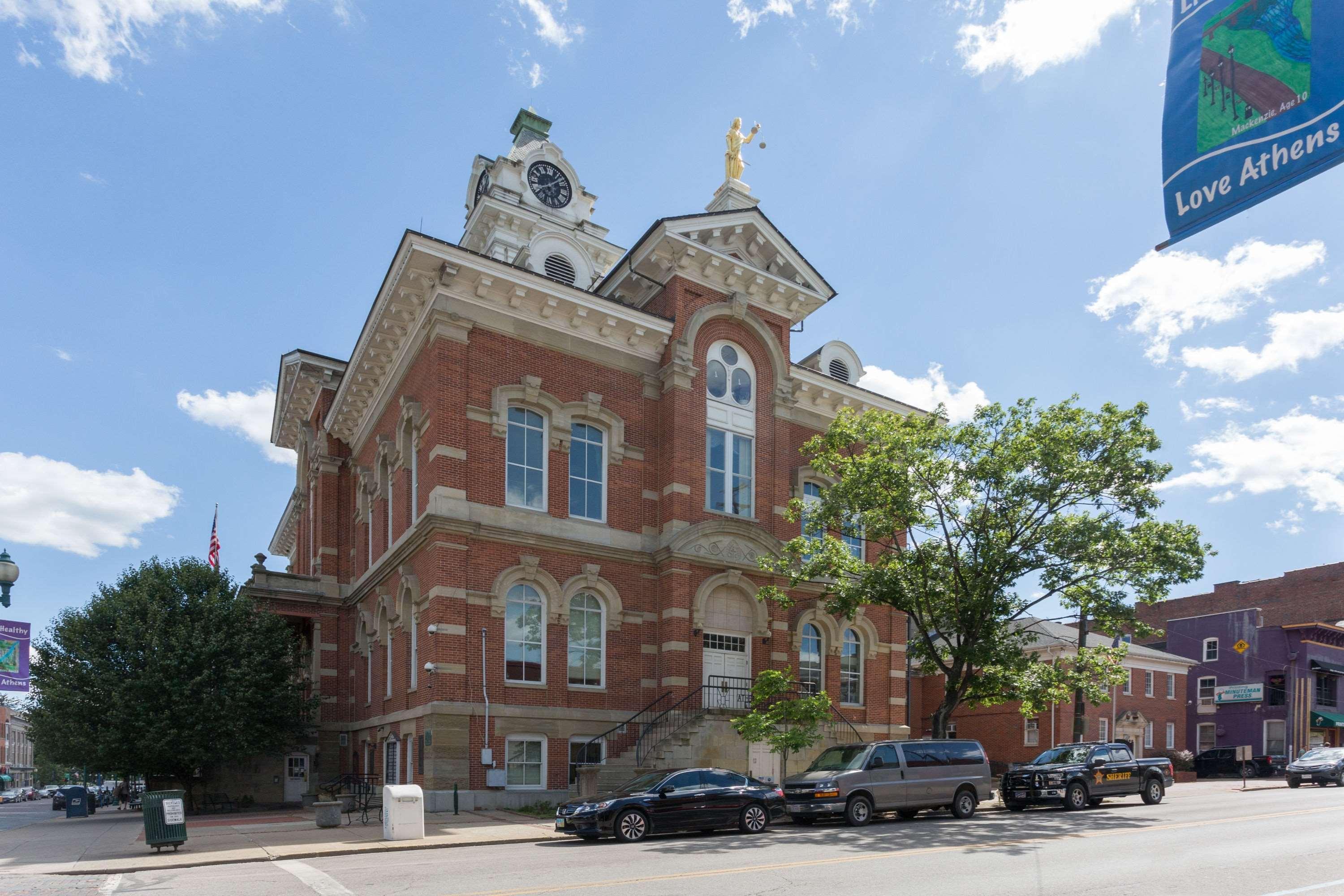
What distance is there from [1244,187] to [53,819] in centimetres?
3887

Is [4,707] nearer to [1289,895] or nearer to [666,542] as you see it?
[666,542]

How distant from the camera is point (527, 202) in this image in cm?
4091

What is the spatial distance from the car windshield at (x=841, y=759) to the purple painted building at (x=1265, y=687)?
129 feet

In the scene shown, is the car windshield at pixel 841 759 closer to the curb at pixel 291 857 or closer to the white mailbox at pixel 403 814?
the curb at pixel 291 857

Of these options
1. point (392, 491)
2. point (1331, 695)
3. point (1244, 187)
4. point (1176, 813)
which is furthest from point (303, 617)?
point (1331, 695)

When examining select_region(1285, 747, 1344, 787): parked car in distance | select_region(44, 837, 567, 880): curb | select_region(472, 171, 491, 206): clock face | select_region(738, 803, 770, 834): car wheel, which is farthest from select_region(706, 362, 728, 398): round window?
select_region(1285, 747, 1344, 787): parked car in distance

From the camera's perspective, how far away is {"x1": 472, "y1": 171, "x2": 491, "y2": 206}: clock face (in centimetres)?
4153

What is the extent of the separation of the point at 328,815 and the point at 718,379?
1522 cm

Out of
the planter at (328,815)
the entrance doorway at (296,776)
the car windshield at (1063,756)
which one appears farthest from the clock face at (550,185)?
the car windshield at (1063,756)

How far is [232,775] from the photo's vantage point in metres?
30.5

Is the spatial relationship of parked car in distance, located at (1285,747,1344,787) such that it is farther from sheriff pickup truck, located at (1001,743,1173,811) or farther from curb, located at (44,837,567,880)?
curb, located at (44,837,567,880)

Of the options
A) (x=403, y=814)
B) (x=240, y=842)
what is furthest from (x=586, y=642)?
(x=240, y=842)

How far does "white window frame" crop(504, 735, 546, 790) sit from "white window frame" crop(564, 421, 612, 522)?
5549 mm

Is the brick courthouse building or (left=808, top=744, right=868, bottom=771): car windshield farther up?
the brick courthouse building
